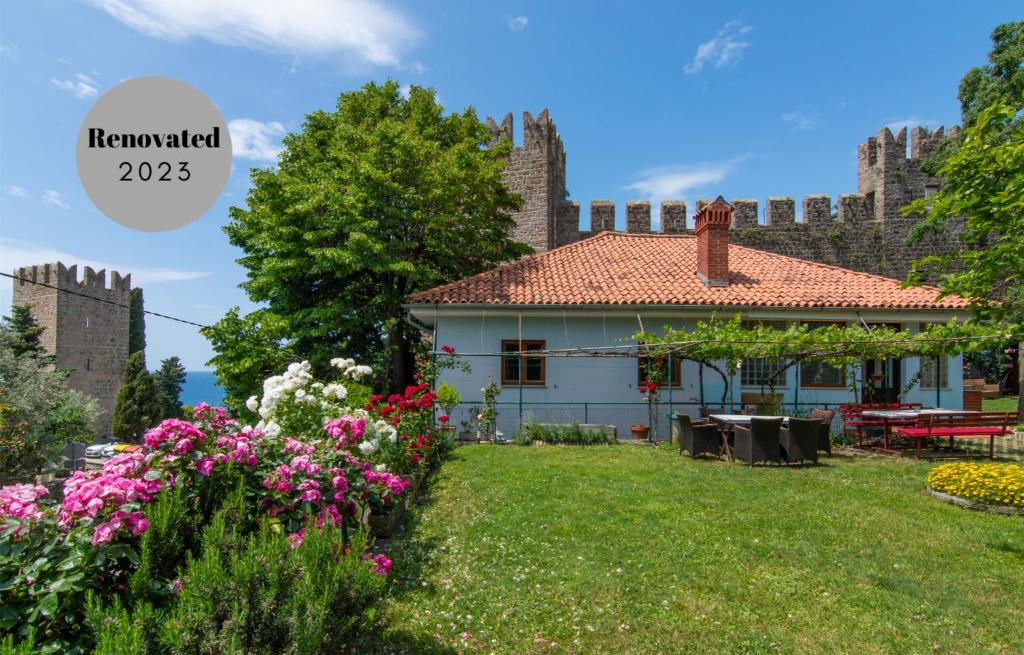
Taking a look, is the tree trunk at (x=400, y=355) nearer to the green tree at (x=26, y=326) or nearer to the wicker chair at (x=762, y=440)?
the wicker chair at (x=762, y=440)

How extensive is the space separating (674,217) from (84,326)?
36.5 meters

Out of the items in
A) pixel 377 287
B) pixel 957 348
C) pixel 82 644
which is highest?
pixel 377 287

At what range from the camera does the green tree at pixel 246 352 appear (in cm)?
1567

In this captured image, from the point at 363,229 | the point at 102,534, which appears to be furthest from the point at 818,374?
the point at 102,534

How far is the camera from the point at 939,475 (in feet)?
25.6

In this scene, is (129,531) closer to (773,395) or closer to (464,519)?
(464,519)

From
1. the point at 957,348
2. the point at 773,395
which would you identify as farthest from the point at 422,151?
the point at 957,348

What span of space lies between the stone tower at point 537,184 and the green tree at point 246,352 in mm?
11428

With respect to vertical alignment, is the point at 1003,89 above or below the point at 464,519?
above

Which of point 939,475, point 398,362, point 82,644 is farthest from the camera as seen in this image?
point 398,362

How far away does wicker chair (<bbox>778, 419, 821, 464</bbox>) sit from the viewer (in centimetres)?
1025

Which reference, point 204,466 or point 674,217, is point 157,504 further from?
point 674,217

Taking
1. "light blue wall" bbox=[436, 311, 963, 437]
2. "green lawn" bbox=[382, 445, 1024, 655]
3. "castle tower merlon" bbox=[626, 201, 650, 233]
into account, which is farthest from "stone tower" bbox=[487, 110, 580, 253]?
"green lawn" bbox=[382, 445, 1024, 655]

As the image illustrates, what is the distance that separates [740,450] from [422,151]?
12197mm
